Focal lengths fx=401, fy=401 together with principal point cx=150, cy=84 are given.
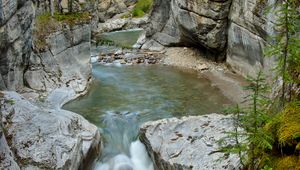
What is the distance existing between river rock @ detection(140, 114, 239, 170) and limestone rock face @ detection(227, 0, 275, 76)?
7885 mm

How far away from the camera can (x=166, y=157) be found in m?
10.6

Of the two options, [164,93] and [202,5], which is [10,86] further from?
[202,5]

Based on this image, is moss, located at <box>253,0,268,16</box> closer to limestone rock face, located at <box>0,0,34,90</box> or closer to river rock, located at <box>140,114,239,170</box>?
river rock, located at <box>140,114,239,170</box>

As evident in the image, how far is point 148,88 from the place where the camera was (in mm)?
19453

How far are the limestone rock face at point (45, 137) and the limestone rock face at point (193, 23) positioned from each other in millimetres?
13111

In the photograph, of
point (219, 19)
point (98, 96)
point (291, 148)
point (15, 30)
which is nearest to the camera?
point (291, 148)

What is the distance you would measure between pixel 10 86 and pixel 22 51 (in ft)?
5.21

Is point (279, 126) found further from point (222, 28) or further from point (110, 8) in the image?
point (110, 8)

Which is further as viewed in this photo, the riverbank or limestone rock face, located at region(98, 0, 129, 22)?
limestone rock face, located at region(98, 0, 129, 22)

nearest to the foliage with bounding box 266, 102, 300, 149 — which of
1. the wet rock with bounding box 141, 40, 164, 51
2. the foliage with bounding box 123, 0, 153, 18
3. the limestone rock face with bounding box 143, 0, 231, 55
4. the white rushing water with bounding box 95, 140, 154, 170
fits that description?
the white rushing water with bounding box 95, 140, 154, 170

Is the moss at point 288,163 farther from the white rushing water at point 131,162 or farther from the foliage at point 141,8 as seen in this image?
the foliage at point 141,8

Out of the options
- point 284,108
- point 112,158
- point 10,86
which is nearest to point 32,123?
point 112,158

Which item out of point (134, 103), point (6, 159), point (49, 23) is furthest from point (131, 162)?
point (49, 23)

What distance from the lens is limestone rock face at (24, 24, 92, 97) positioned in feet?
57.6
